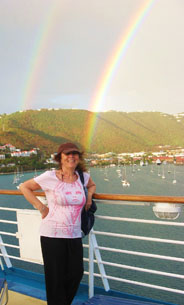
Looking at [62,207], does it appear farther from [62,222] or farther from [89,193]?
[89,193]

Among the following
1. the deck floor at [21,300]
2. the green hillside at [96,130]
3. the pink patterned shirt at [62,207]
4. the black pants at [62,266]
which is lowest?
the deck floor at [21,300]

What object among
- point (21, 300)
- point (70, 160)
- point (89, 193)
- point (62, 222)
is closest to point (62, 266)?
point (62, 222)

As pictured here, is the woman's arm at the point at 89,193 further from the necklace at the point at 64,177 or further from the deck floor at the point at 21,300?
the deck floor at the point at 21,300

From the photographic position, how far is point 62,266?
5.48 feet

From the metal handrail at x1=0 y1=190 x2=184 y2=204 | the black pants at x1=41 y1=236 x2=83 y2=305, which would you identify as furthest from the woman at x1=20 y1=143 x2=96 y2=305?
the metal handrail at x1=0 y1=190 x2=184 y2=204

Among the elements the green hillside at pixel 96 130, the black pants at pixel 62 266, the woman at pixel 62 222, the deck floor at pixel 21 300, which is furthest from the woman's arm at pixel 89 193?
the green hillside at pixel 96 130

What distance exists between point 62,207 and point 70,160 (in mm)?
268

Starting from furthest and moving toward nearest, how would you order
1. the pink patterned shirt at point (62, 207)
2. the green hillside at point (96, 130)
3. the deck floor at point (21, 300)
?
the green hillside at point (96, 130) < the deck floor at point (21, 300) < the pink patterned shirt at point (62, 207)

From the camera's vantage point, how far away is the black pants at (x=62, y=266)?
1645mm

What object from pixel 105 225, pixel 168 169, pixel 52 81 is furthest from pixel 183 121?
pixel 105 225

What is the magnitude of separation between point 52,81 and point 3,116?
2596cm

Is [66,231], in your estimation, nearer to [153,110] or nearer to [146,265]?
[146,265]

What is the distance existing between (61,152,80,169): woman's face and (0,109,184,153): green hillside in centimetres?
4331

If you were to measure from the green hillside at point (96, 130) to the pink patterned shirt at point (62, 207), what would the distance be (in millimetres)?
43385
